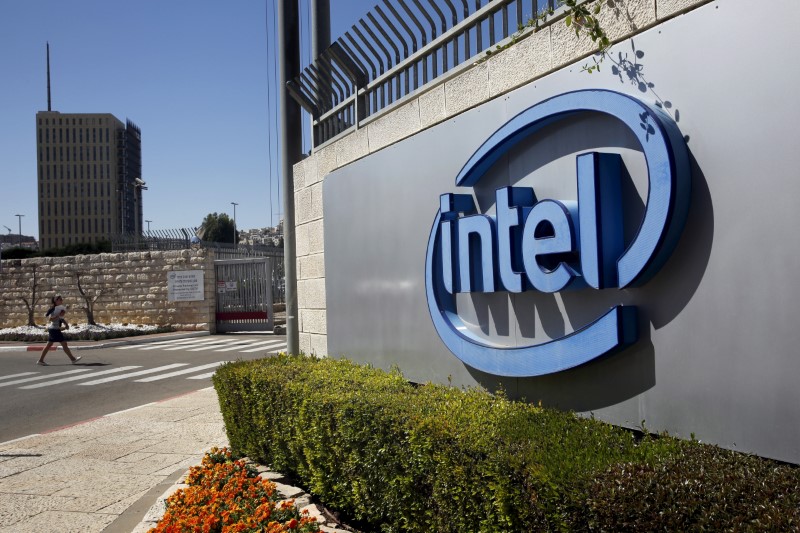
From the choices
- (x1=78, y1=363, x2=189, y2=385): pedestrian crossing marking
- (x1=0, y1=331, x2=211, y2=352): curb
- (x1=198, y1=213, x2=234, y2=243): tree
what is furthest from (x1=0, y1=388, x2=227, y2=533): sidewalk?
(x1=198, y1=213, x2=234, y2=243): tree

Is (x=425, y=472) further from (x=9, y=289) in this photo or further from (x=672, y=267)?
(x=9, y=289)

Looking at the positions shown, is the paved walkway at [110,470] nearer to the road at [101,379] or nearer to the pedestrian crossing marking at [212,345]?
the road at [101,379]

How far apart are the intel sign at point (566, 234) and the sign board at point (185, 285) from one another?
70.5ft

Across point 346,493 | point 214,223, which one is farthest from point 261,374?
point 214,223

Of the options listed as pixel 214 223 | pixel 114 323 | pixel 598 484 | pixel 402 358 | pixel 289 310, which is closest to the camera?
pixel 598 484

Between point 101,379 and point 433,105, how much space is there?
10.9m

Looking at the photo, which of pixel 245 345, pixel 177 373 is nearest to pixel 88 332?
pixel 245 345

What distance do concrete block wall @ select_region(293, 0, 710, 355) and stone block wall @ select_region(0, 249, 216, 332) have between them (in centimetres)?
1805

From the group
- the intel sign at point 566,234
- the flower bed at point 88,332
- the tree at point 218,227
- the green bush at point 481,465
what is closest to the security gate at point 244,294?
the flower bed at point 88,332

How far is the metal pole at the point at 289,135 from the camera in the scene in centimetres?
817

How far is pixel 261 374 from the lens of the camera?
6.12 metres

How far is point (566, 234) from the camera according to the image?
375 centimetres

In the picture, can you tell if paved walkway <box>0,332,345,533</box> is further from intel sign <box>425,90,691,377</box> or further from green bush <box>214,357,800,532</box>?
intel sign <box>425,90,691,377</box>

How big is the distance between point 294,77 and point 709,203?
6.14m
